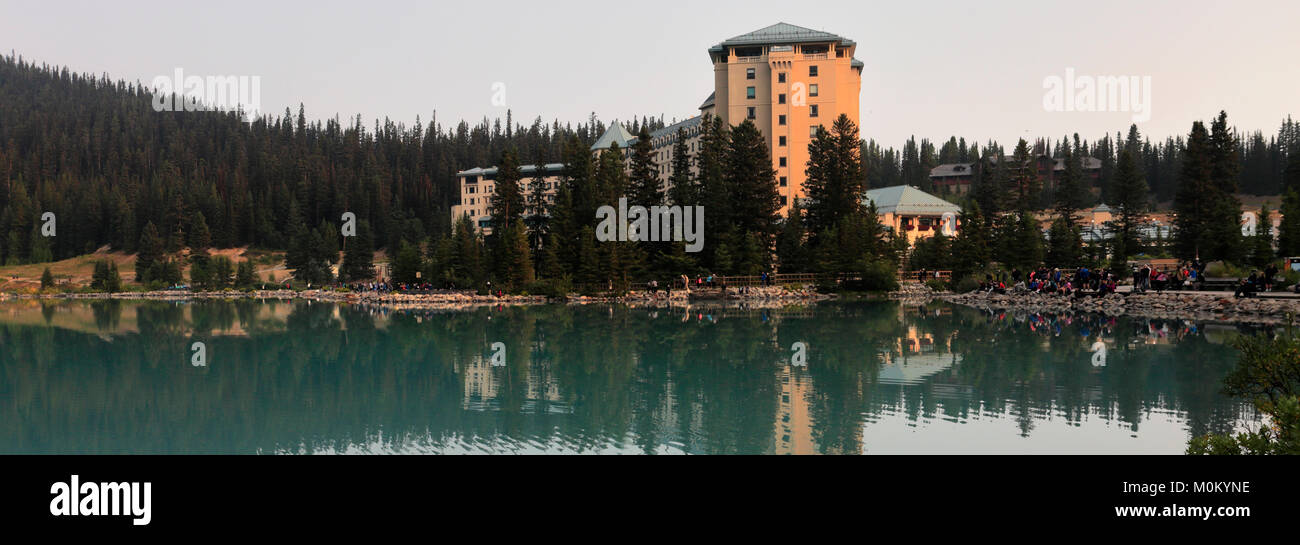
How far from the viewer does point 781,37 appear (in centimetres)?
8306

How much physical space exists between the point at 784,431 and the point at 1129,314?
102 ft

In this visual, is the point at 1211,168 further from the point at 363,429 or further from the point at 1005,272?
the point at 363,429

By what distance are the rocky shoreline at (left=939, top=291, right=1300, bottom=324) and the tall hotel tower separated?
3329cm

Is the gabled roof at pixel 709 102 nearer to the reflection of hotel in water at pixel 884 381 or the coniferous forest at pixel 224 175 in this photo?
the coniferous forest at pixel 224 175

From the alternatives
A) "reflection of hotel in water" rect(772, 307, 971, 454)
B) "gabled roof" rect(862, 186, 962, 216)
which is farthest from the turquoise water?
"gabled roof" rect(862, 186, 962, 216)

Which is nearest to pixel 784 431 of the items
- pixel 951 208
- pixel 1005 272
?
pixel 1005 272

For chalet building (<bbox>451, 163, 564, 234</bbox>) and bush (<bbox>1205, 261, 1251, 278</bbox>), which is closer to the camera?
bush (<bbox>1205, 261, 1251, 278</bbox>)

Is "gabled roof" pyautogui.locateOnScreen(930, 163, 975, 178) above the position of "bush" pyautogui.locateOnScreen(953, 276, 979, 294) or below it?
above

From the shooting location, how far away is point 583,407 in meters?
18.8

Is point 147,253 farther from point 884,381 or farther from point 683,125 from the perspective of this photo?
point 884,381

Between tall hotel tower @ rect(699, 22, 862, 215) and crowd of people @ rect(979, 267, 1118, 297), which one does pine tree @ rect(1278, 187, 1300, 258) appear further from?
tall hotel tower @ rect(699, 22, 862, 215)

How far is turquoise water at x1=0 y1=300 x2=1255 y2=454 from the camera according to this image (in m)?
15.2

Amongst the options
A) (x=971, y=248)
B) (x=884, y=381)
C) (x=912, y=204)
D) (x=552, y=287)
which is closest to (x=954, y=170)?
(x=912, y=204)
